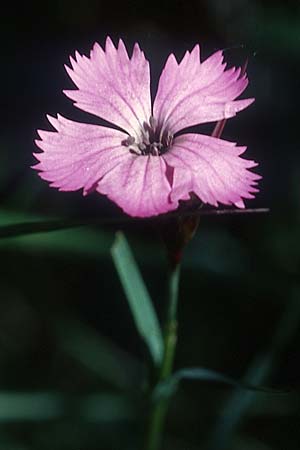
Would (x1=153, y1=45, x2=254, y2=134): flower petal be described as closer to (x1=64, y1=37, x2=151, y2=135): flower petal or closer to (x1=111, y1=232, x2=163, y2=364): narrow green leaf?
(x1=64, y1=37, x2=151, y2=135): flower petal

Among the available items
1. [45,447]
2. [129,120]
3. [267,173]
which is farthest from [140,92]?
[267,173]

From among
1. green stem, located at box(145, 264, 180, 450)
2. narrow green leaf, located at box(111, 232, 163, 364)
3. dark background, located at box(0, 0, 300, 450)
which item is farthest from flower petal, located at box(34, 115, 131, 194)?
dark background, located at box(0, 0, 300, 450)

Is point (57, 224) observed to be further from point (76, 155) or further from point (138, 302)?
point (138, 302)

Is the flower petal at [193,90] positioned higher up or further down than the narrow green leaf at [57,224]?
higher up

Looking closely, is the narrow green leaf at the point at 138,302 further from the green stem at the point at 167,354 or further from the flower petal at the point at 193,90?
the flower petal at the point at 193,90

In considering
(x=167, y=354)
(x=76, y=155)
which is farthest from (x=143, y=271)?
(x=76, y=155)

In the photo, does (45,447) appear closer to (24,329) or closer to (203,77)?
(24,329)

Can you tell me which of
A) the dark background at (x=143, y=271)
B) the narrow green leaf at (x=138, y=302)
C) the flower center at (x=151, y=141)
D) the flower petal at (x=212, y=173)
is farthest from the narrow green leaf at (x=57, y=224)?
the dark background at (x=143, y=271)
